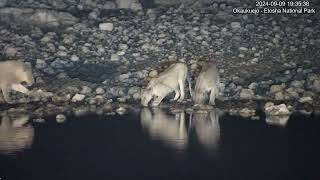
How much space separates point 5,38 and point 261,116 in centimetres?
1048

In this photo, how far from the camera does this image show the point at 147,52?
22859 millimetres

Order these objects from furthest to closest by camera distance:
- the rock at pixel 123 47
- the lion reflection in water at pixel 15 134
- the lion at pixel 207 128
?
the rock at pixel 123 47 → the lion at pixel 207 128 → the lion reflection in water at pixel 15 134

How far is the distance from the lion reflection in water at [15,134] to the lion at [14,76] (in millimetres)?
1867

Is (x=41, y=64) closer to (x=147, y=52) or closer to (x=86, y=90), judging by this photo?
(x=86, y=90)

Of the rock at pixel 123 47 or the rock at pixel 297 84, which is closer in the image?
the rock at pixel 297 84

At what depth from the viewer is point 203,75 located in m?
18.8

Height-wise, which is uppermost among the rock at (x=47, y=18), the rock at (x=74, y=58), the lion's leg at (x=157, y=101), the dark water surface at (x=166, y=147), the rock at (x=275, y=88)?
the rock at (x=47, y=18)

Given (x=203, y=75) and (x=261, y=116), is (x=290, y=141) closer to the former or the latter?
(x=261, y=116)

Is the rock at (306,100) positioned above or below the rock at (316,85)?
below

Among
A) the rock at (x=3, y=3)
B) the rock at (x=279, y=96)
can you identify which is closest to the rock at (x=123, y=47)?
the rock at (x=3, y=3)

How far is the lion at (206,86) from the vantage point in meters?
18.5

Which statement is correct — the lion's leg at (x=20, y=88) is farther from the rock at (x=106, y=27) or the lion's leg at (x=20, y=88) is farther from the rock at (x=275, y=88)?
the rock at (x=275, y=88)

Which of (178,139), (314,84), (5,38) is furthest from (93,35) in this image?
(178,139)

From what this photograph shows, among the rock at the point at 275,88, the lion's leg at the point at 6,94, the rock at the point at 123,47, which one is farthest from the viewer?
the rock at the point at 123,47
